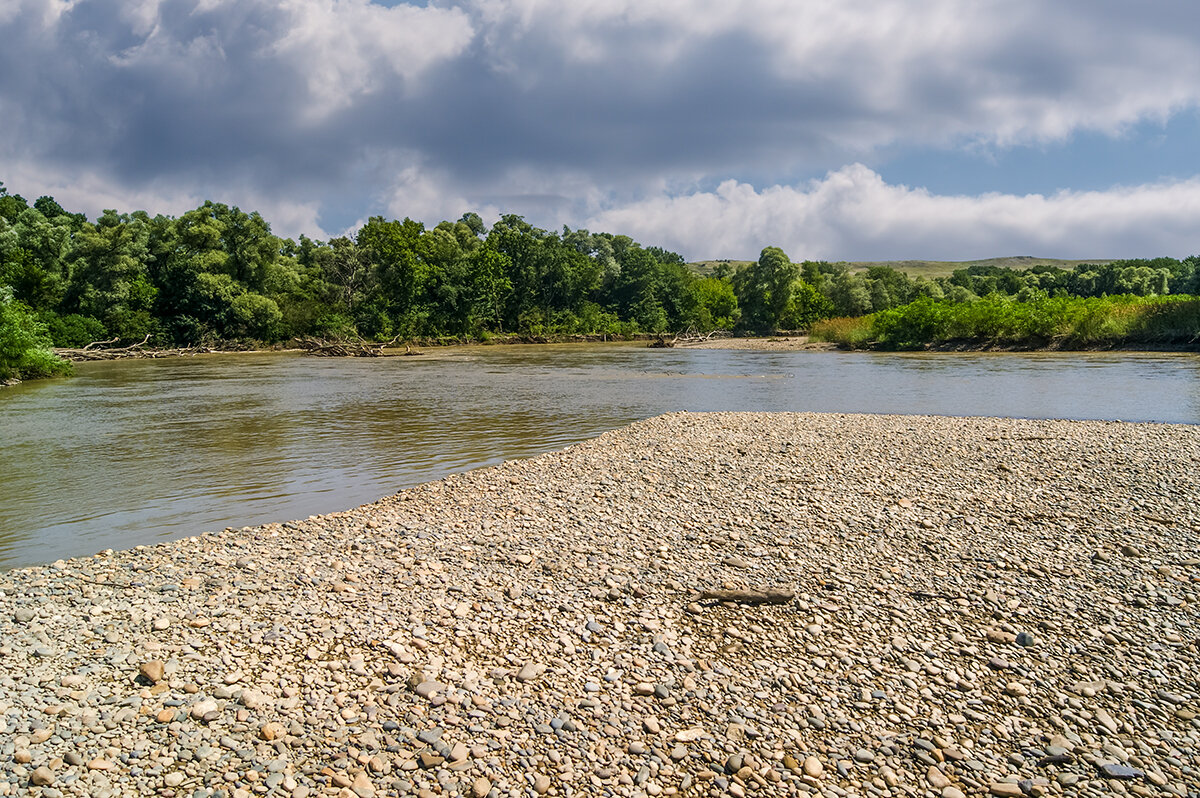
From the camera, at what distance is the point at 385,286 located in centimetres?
8438

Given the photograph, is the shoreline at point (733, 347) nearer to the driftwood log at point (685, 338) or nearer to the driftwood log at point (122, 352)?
the driftwood log at point (122, 352)

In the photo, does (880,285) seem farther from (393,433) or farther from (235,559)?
(235,559)

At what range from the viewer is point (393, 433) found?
20312mm

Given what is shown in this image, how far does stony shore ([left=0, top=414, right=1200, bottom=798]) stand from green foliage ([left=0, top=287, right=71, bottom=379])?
109ft

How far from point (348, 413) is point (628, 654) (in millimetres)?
20773

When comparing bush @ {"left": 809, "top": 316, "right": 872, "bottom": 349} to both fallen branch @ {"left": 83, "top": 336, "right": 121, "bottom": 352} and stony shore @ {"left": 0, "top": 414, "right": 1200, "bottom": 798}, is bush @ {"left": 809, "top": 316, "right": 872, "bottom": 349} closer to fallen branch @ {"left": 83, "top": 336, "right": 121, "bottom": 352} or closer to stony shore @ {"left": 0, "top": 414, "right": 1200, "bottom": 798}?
stony shore @ {"left": 0, "top": 414, "right": 1200, "bottom": 798}

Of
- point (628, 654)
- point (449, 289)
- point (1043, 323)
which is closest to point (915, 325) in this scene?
point (1043, 323)

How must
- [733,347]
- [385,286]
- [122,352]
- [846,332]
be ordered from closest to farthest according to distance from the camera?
1. [122,352]
2. [846,332]
3. [733,347]
4. [385,286]

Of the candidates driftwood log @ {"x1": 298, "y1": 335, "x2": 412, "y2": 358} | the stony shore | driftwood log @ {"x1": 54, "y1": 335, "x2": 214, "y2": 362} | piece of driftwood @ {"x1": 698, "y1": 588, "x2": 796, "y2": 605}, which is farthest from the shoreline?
piece of driftwood @ {"x1": 698, "y1": 588, "x2": 796, "y2": 605}

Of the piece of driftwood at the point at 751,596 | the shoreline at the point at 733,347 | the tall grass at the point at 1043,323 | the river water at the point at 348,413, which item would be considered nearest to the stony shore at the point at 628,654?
the piece of driftwood at the point at 751,596

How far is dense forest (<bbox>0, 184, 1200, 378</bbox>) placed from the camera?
62.7 m

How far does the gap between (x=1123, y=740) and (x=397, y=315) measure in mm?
81703

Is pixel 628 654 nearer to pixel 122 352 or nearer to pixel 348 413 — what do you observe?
pixel 348 413

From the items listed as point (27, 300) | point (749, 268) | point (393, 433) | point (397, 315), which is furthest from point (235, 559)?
point (749, 268)
